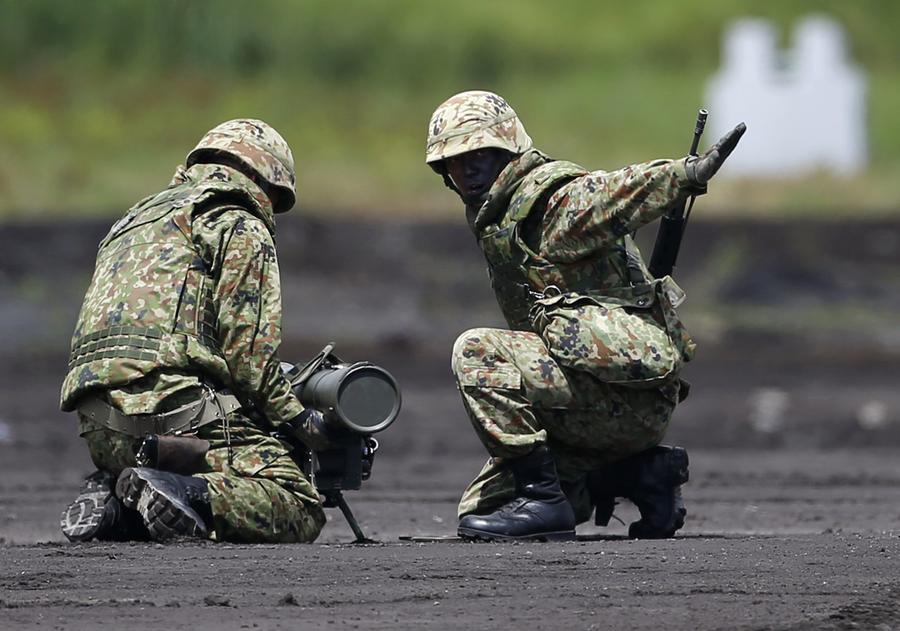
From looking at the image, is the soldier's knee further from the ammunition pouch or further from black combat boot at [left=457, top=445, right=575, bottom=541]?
the ammunition pouch

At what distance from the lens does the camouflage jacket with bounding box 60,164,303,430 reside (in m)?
7.89

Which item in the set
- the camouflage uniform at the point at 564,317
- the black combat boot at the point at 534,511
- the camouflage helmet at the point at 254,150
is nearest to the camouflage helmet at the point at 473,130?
the camouflage uniform at the point at 564,317

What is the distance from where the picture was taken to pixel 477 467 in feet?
48.6

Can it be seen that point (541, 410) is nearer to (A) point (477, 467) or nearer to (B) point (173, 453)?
(B) point (173, 453)

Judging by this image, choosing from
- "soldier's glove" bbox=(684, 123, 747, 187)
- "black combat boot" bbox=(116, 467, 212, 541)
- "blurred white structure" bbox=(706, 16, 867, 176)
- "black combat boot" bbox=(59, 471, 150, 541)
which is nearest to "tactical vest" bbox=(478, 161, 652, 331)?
"soldier's glove" bbox=(684, 123, 747, 187)

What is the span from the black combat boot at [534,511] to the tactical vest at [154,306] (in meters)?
1.26

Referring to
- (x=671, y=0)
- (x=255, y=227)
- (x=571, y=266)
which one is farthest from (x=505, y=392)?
(x=671, y=0)

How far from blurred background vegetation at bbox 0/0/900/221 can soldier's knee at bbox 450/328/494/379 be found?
23.8 metres

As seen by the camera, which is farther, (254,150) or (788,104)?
(788,104)

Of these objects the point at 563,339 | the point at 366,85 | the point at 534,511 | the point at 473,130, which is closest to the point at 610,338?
the point at 563,339

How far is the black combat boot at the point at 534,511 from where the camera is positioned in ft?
26.2

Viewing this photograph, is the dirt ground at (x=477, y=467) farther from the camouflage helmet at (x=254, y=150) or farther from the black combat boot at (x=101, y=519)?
the camouflage helmet at (x=254, y=150)

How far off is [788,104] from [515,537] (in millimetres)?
32593

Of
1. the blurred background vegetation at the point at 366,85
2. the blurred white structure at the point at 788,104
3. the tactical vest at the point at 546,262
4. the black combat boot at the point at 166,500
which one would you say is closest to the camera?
the black combat boot at the point at 166,500
